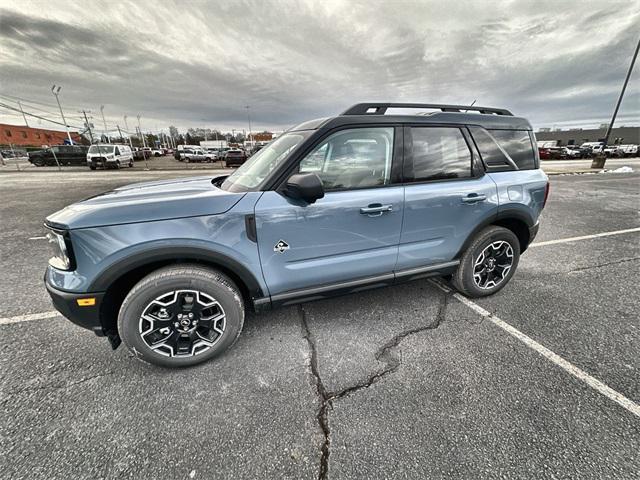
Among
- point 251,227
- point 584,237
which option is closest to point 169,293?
point 251,227

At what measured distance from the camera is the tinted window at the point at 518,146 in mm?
2996

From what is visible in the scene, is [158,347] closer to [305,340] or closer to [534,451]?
[305,340]

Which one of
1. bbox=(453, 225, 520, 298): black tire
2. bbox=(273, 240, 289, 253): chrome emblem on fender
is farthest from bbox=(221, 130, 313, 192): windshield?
bbox=(453, 225, 520, 298): black tire

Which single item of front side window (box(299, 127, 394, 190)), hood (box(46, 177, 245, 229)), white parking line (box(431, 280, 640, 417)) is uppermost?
front side window (box(299, 127, 394, 190))

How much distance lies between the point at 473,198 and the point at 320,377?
2.17 meters

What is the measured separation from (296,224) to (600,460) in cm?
224

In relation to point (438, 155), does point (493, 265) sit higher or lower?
lower

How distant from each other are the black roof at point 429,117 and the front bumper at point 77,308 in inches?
82.1

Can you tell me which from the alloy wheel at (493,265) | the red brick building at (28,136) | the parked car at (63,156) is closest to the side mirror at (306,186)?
the alloy wheel at (493,265)

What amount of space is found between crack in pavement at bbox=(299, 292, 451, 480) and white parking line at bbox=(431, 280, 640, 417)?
388 mm

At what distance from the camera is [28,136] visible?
66.2m

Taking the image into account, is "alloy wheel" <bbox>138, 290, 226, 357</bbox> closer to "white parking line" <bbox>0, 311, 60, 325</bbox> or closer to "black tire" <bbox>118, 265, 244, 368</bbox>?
"black tire" <bbox>118, 265, 244, 368</bbox>

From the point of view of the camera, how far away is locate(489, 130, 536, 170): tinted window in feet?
9.83

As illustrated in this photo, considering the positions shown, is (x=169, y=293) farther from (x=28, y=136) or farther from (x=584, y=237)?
(x=28, y=136)
